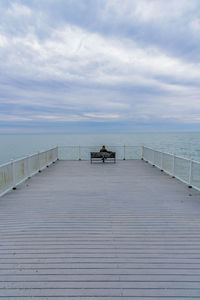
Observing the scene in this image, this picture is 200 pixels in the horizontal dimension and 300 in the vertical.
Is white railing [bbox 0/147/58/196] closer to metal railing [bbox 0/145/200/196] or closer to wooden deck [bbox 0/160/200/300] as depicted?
metal railing [bbox 0/145/200/196]

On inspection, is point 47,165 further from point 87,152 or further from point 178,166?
point 87,152

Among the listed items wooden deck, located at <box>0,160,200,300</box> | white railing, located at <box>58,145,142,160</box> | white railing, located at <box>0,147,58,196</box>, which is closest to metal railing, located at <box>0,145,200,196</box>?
white railing, located at <box>0,147,58,196</box>

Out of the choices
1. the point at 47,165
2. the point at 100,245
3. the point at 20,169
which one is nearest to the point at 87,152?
the point at 47,165

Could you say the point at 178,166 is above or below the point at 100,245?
above

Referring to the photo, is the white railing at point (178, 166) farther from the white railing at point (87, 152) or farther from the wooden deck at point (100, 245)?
the white railing at point (87, 152)

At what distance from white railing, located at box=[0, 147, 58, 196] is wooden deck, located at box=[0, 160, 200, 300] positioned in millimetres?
437

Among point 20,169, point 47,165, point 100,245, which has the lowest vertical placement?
point 100,245

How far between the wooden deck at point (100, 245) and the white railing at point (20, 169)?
437 mm

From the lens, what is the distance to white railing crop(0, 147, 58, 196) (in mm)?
5557

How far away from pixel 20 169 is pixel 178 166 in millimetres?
6214

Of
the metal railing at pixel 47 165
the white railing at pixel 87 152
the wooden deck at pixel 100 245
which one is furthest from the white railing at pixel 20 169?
the white railing at pixel 87 152

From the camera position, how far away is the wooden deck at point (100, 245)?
2.02m

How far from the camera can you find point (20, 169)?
669cm

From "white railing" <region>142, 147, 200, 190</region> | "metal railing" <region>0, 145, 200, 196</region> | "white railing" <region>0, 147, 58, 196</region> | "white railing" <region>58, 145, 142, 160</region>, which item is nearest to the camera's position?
"white railing" <region>0, 147, 58, 196</region>
